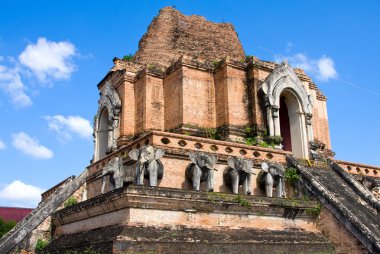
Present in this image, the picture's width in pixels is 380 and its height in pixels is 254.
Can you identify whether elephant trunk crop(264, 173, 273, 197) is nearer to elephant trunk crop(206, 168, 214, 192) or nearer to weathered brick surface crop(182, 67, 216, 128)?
elephant trunk crop(206, 168, 214, 192)

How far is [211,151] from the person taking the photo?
12.8 meters

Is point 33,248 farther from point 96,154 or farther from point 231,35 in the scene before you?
point 231,35

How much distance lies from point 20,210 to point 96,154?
62.2 feet

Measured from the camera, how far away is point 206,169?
1146 centimetres

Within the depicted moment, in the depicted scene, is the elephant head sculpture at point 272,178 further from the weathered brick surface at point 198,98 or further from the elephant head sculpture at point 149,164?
the weathered brick surface at point 198,98

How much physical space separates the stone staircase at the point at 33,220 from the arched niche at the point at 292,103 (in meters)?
7.03

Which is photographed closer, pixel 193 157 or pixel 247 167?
pixel 193 157

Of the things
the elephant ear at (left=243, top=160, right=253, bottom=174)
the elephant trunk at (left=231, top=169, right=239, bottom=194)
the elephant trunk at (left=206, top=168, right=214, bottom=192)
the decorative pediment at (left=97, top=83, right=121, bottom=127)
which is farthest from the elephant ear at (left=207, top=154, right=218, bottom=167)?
the decorative pediment at (left=97, top=83, right=121, bottom=127)

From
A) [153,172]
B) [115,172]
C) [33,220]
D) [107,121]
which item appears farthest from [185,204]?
[107,121]

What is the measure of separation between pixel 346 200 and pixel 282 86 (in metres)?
5.35

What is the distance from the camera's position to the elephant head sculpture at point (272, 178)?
12367 millimetres

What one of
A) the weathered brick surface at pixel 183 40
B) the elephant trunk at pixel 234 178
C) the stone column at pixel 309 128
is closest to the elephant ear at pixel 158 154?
the elephant trunk at pixel 234 178

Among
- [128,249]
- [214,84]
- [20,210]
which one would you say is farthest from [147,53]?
[20,210]

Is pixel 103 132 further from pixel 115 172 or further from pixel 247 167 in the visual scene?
pixel 247 167
